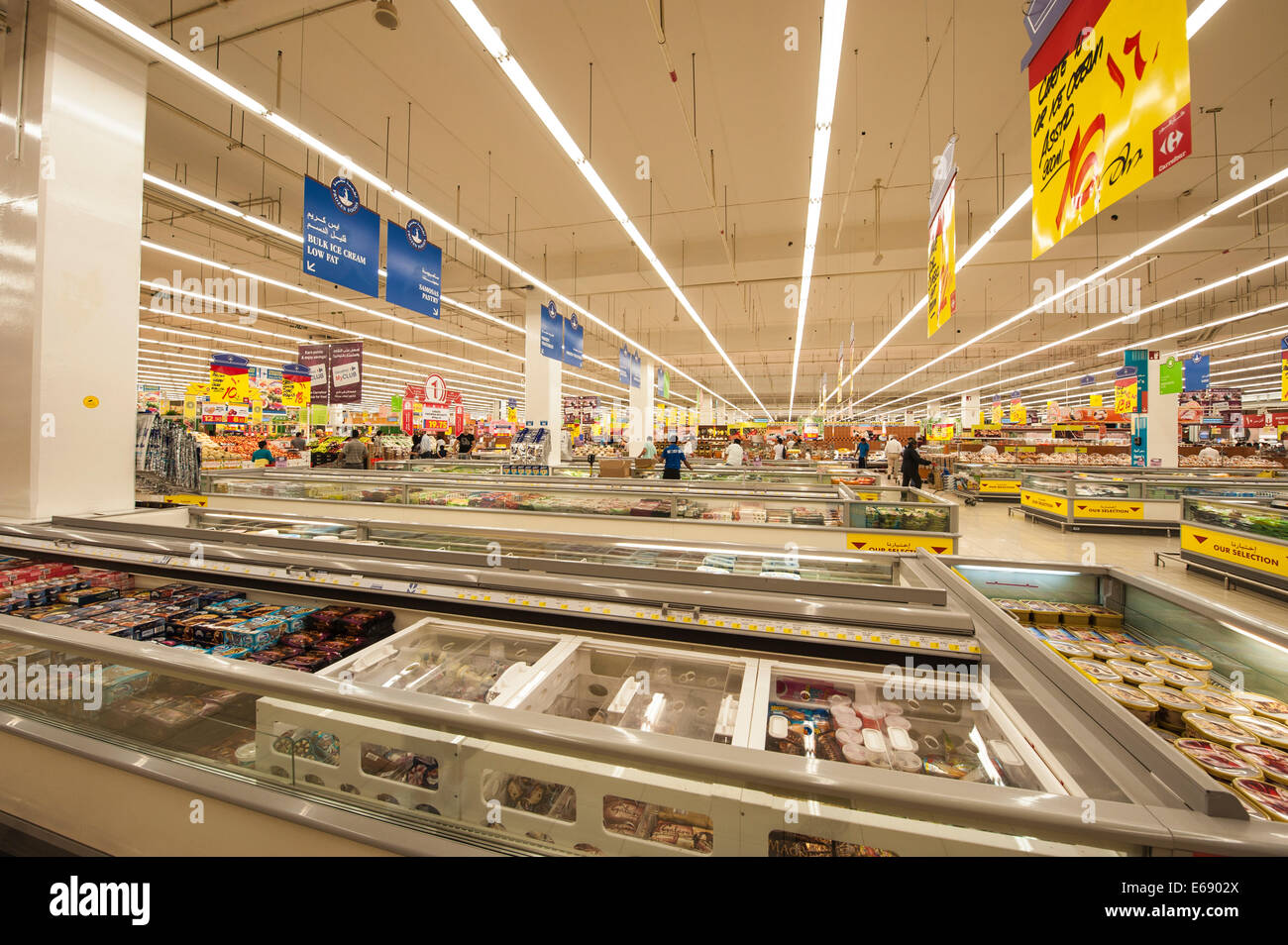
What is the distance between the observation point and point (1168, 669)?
1.91m

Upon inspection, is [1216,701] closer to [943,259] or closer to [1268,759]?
[1268,759]

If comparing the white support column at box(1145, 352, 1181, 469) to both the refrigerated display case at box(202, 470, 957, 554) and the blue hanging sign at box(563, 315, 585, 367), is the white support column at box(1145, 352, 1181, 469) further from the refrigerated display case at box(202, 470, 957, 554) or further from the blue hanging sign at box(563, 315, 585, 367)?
the blue hanging sign at box(563, 315, 585, 367)

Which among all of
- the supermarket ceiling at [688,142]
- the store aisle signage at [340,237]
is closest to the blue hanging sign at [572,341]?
the supermarket ceiling at [688,142]

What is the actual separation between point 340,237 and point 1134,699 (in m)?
7.51

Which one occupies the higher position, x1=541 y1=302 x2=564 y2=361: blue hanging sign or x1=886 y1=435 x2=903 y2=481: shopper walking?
x1=541 y1=302 x2=564 y2=361: blue hanging sign

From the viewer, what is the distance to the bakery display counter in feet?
3.95

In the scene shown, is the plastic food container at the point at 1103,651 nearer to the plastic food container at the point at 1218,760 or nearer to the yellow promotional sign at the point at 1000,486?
the plastic food container at the point at 1218,760

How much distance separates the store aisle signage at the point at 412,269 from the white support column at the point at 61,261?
2592 millimetres

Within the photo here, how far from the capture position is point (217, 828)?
5.05ft

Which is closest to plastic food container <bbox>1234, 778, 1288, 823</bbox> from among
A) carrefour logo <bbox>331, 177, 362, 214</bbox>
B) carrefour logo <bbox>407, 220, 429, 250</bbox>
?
carrefour logo <bbox>331, 177, 362, 214</bbox>

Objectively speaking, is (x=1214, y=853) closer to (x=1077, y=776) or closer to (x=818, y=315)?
(x=1077, y=776)

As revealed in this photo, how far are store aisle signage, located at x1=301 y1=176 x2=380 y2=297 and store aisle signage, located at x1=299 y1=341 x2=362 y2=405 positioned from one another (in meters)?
6.39

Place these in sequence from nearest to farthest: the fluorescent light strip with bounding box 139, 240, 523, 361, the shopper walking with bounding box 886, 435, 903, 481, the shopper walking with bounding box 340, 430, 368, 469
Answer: the fluorescent light strip with bounding box 139, 240, 523, 361
the shopper walking with bounding box 340, 430, 368, 469
the shopper walking with bounding box 886, 435, 903, 481

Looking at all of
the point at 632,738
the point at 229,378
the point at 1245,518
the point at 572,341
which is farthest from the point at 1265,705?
the point at 229,378
